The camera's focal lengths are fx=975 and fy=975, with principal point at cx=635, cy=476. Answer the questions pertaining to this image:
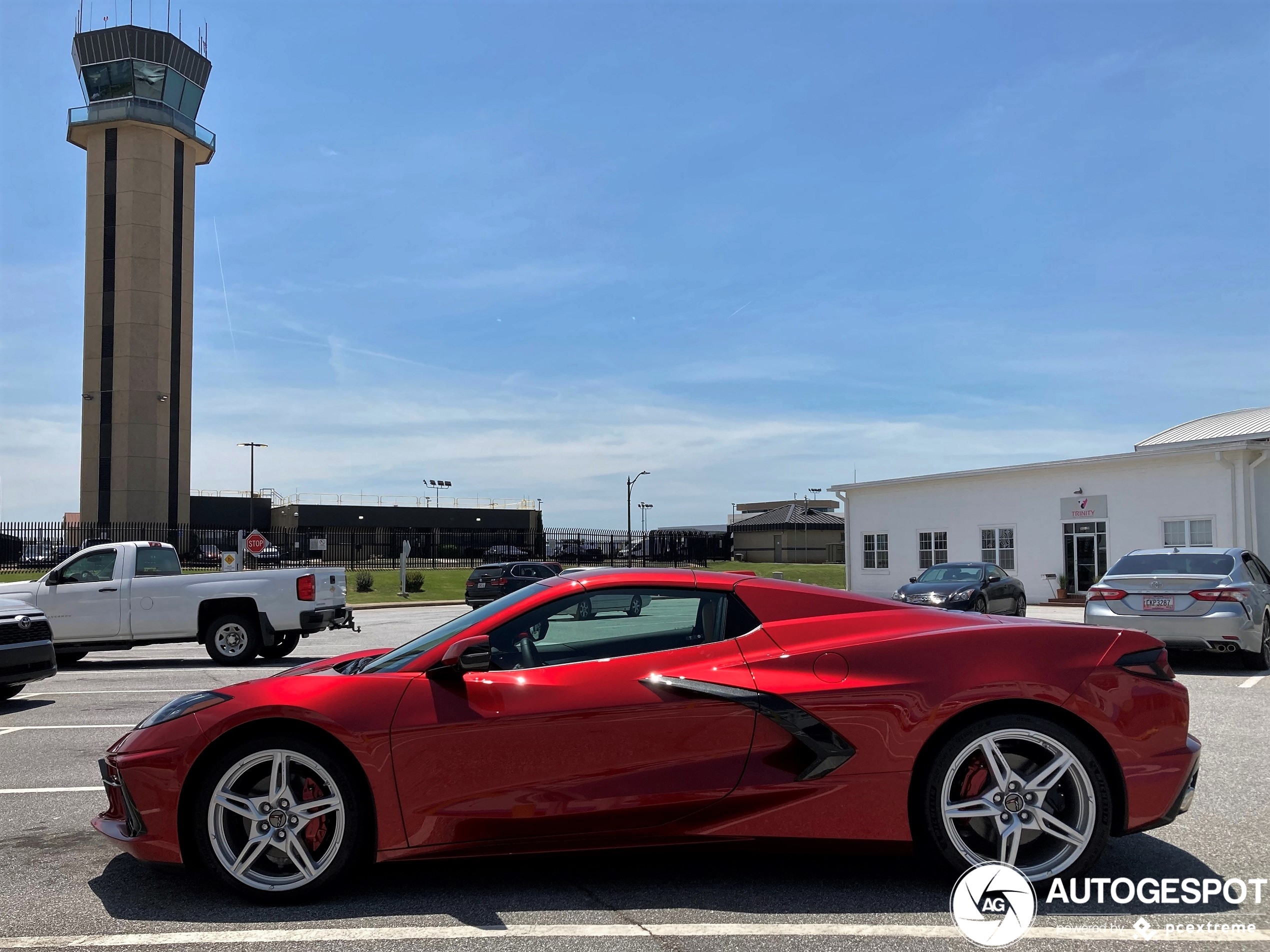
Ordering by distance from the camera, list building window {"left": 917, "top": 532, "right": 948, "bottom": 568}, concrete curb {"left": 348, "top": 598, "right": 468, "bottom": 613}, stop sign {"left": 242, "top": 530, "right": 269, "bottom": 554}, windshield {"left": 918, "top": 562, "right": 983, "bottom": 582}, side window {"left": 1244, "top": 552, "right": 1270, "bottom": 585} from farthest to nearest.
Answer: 1. building window {"left": 917, "top": 532, "right": 948, "bottom": 568}
2. concrete curb {"left": 348, "top": 598, "right": 468, "bottom": 613}
3. stop sign {"left": 242, "top": 530, "right": 269, "bottom": 554}
4. windshield {"left": 918, "top": 562, "right": 983, "bottom": 582}
5. side window {"left": 1244, "top": 552, "right": 1270, "bottom": 585}

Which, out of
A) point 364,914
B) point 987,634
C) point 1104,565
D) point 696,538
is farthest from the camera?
point 696,538

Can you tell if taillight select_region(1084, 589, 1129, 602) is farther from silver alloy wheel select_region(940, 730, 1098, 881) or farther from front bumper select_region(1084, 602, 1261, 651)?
silver alloy wheel select_region(940, 730, 1098, 881)

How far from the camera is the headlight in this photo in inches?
163

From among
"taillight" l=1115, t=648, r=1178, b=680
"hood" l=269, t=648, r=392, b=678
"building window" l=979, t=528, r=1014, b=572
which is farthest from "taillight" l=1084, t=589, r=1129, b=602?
"building window" l=979, t=528, r=1014, b=572

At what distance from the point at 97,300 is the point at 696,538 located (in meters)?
40.3

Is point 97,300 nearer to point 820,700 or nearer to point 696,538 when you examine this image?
point 696,538

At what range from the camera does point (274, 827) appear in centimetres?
399

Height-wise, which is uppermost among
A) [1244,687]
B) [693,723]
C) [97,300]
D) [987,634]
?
[97,300]

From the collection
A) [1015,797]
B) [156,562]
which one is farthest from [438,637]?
[156,562]

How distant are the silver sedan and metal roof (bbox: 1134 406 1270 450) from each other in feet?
96.6

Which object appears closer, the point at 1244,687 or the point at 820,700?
the point at 820,700

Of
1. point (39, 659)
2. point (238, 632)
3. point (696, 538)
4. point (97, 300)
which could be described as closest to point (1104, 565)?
point (238, 632)

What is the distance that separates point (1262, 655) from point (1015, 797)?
32.1ft

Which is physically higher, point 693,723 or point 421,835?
point 693,723
